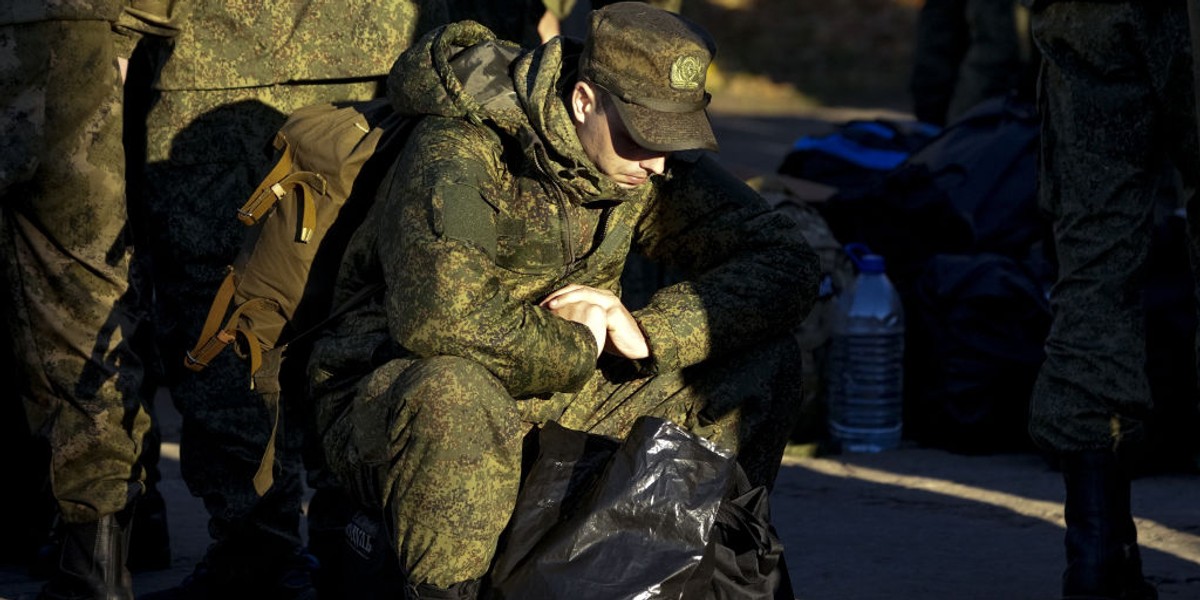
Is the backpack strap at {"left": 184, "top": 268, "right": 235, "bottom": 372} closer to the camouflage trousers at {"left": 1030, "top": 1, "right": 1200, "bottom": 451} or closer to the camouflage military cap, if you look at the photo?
the camouflage military cap

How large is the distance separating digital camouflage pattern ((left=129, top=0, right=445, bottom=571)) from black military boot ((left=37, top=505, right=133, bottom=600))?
9.7 inches

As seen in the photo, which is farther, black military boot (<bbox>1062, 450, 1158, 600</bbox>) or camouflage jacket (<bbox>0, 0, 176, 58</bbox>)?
black military boot (<bbox>1062, 450, 1158, 600</bbox>)

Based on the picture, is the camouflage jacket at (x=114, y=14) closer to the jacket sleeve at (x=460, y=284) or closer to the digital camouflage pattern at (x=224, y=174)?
the digital camouflage pattern at (x=224, y=174)

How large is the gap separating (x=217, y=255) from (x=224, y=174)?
0.61 feet

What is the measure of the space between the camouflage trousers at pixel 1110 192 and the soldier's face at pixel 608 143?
1052 millimetres

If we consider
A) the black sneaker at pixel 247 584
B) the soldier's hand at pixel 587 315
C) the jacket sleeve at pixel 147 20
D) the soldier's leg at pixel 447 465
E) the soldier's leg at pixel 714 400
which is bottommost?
the black sneaker at pixel 247 584

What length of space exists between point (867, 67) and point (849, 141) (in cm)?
1111

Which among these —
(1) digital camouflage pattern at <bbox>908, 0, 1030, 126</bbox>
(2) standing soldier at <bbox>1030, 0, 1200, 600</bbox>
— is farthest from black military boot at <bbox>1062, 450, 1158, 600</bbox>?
(1) digital camouflage pattern at <bbox>908, 0, 1030, 126</bbox>

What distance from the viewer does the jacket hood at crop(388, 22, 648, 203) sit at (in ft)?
11.7

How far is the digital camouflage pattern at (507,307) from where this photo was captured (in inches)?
132

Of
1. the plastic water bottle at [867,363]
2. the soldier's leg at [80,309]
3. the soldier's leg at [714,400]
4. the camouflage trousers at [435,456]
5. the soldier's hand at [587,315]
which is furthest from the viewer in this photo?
the plastic water bottle at [867,363]

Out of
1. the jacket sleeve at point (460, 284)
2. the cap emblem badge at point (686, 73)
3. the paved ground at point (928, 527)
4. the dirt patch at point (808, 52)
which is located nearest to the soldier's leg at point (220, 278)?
the paved ground at point (928, 527)

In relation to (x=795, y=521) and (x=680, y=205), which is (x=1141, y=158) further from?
(x=795, y=521)

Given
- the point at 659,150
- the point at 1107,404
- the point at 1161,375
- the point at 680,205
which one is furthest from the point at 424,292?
the point at 1161,375
